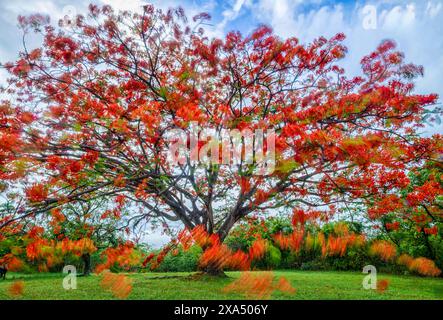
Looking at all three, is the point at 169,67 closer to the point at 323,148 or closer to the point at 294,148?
the point at 294,148

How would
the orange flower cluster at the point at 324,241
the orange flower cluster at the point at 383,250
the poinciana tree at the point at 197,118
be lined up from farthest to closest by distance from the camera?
the orange flower cluster at the point at 324,241, the orange flower cluster at the point at 383,250, the poinciana tree at the point at 197,118

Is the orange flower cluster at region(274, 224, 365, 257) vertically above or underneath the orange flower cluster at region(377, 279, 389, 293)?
above

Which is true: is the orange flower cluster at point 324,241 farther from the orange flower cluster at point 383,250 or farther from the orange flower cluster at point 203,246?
the orange flower cluster at point 203,246

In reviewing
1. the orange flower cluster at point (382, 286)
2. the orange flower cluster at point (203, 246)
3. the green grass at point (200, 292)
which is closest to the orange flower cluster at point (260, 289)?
the green grass at point (200, 292)

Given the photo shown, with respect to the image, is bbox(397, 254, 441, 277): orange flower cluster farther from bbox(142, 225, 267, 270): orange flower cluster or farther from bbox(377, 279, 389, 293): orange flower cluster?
bbox(142, 225, 267, 270): orange flower cluster

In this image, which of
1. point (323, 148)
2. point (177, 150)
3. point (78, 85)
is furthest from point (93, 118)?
point (323, 148)

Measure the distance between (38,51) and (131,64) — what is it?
6.27ft

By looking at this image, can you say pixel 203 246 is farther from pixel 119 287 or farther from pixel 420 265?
pixel 420 265

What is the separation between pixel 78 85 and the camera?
791 centimetres

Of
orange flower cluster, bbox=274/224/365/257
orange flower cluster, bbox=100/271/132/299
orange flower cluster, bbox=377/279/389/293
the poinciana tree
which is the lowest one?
orange flower cluster, bbox=377/279/389/293

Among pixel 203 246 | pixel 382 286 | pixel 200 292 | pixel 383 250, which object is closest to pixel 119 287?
pixel 203 246

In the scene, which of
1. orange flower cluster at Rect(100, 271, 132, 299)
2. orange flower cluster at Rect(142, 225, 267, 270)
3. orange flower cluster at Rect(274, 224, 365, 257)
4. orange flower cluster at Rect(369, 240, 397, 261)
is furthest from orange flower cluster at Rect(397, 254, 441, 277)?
orange flower cluster at Rect(100, 271, 132, 299)

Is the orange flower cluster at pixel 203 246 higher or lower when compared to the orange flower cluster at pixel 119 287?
higher
